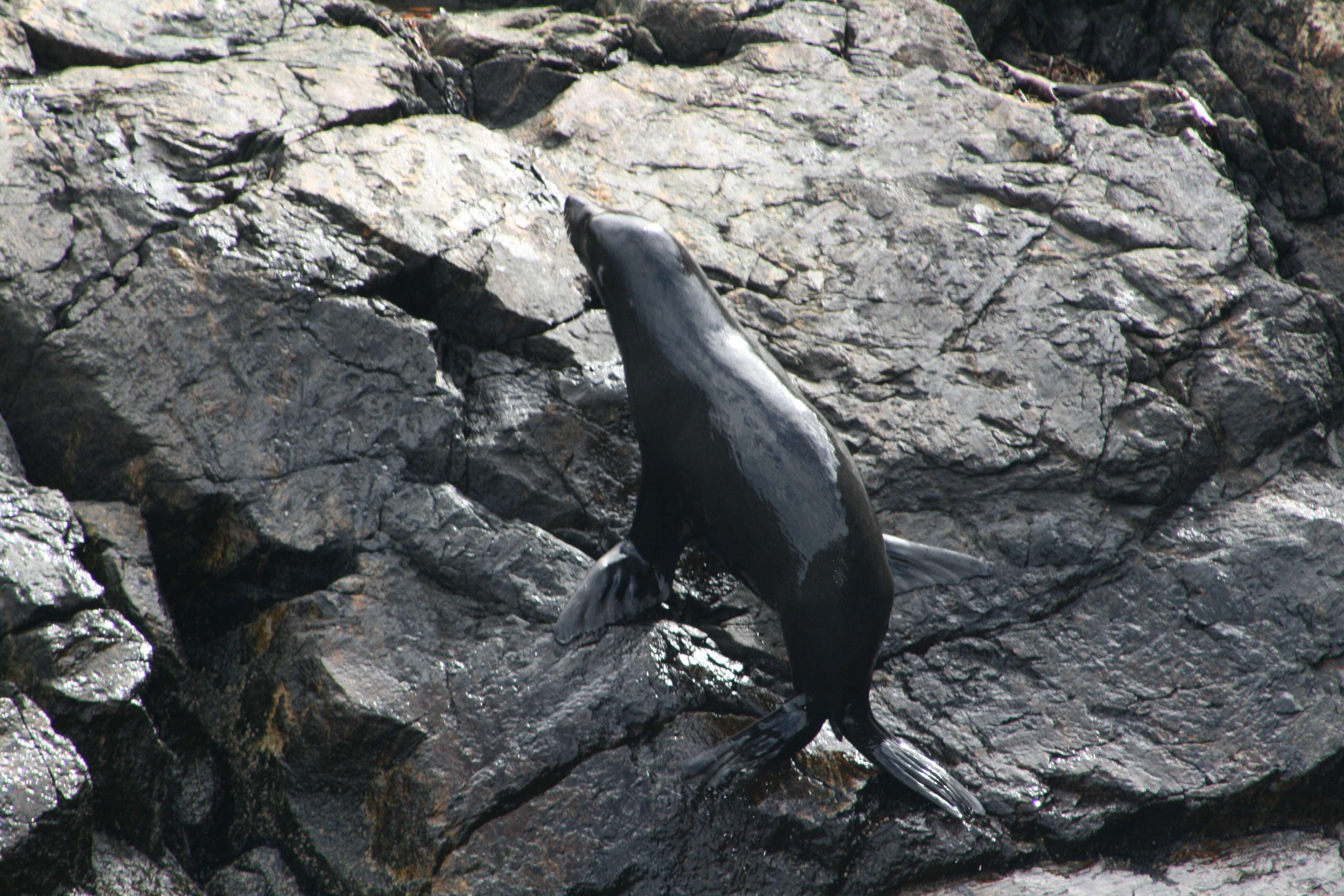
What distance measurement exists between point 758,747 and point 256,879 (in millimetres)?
1671

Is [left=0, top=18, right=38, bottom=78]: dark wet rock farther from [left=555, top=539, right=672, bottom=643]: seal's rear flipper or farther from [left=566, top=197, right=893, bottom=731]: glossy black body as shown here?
[left=555, top=539, right=672, bottom=643]: seal's rear flipper

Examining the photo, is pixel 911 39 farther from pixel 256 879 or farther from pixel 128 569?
pixel 256 879

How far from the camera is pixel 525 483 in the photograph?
13.8 ft

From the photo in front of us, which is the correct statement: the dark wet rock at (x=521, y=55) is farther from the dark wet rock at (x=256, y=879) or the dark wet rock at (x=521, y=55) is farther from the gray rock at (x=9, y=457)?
the dark wet rock at (x=256, y=879)

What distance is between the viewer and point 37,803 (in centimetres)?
292

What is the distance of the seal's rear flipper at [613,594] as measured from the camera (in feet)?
12.4

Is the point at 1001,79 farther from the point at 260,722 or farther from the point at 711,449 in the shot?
the point at 260,722

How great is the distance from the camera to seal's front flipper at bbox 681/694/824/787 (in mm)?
3525

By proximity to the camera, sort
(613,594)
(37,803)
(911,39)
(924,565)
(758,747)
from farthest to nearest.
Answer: (911,39) → (924,565) → (613,594) → (758,747) → (37,803)

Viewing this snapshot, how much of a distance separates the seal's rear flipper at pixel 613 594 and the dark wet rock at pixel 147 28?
11.1ft

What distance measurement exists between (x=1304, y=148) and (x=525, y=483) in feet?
17.2

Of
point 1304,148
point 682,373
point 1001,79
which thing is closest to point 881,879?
point 682,373

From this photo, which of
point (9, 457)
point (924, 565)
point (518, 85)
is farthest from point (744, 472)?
point (518, 85)

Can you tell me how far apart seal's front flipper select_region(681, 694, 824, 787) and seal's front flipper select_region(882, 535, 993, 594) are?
681 mm
